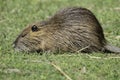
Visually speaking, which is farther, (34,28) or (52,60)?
Answer: (34,28)

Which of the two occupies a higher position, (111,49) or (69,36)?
(69,36)

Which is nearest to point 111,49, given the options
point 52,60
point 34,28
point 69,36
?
point 69,36

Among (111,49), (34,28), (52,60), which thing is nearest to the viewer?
(52,60)

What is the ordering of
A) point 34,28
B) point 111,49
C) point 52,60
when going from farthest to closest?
point 34,28 < point 111,49 < point 52,60

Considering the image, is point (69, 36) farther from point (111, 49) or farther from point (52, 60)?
point (52, 60)

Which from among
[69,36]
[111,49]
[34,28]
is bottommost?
[111,49]

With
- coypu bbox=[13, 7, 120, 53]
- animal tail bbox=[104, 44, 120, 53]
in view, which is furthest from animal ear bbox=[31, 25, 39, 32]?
animal tail bbox=[104, 44, 120, 53]

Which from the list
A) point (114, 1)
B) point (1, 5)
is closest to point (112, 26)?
point (114, 1)

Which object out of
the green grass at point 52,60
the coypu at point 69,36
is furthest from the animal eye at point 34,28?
the green grass at point 52,60

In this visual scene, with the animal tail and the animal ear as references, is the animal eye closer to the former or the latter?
the animal ear
